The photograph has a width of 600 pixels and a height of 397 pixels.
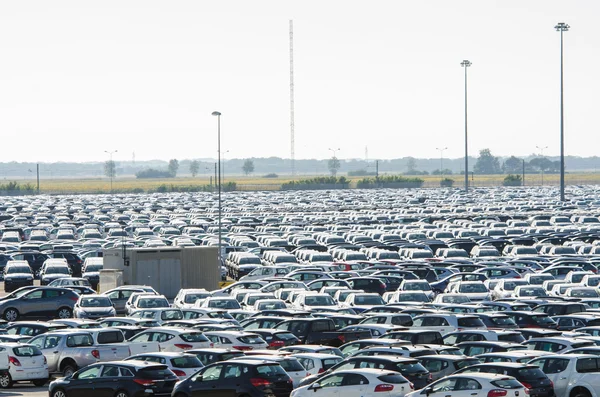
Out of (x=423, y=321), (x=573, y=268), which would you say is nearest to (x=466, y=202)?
(x=573, y=268)

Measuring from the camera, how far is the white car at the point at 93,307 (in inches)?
1560

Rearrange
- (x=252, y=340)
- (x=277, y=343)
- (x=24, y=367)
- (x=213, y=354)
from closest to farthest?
(x=213, y=354) → (x=24, y=367) → (x=252, y=340) → (x=277, y=343)

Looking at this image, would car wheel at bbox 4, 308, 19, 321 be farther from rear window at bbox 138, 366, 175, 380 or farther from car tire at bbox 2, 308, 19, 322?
rear window at bbox 138, 366, 175, 380

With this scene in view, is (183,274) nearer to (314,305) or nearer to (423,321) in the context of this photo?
(314,305)

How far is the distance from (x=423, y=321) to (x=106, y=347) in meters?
8.72

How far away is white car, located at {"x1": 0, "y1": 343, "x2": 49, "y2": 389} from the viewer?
29.0 m

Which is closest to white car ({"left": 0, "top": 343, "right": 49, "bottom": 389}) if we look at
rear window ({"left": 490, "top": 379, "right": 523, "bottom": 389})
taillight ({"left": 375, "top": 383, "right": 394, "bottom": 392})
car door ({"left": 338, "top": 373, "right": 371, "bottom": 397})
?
car door ({"left": 338, "top": 373, "right": 371, "bottom": 397})

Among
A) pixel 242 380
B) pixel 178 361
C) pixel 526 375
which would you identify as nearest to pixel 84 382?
pixel 178 361

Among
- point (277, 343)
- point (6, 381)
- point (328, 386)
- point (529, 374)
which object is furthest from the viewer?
point (277, 343)

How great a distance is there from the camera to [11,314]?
41.5 metres

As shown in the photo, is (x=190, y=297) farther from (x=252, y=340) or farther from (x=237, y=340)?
(x=252, y=340)

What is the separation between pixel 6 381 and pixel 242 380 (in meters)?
8.27

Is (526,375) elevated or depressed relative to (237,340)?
elevated

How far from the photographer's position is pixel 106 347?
29656 mm
